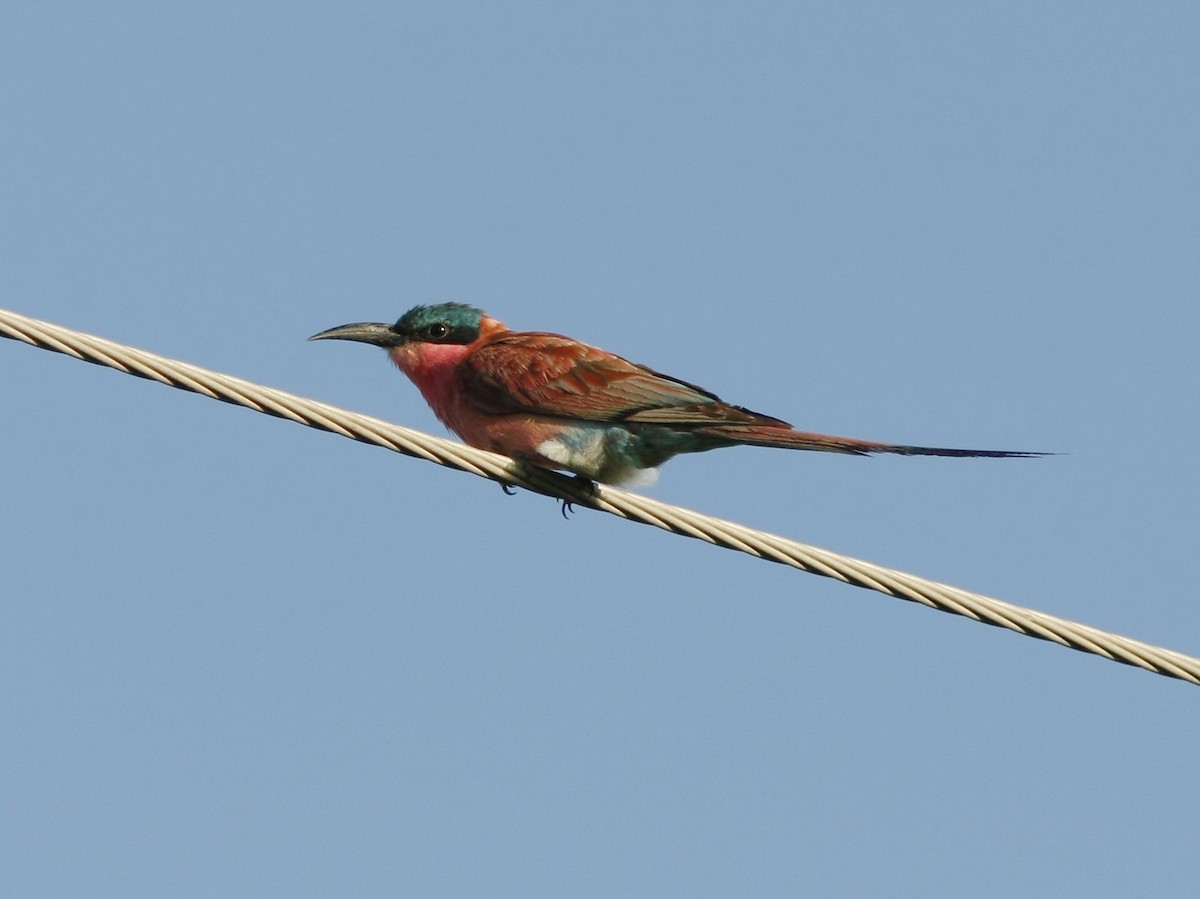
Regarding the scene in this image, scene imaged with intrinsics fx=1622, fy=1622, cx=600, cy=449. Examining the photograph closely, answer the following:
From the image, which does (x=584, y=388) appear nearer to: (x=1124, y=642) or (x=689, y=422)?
(x=689, y=422)

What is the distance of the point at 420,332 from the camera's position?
686 centimetres

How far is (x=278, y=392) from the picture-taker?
394 centimetres

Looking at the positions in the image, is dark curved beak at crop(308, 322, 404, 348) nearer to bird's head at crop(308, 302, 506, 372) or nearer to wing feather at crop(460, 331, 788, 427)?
bird's head at crop(308, 302, 506, 372)

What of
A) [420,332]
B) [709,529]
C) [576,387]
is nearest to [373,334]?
[420,332]

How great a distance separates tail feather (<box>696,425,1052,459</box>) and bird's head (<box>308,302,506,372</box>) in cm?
146

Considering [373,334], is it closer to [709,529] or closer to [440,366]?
[440,366]

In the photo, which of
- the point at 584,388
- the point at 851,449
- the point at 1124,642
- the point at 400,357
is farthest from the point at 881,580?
the point at 400,357

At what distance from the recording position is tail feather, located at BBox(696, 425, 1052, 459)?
182 inches

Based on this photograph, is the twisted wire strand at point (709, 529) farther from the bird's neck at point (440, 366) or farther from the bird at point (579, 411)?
the bird's neck at point (440, 366)

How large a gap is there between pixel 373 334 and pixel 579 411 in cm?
128

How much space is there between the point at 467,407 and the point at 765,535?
2.49 m

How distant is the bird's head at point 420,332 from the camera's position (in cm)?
682

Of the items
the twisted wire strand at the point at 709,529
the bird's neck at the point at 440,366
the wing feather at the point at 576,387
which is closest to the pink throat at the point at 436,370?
the bird's neck at the point at 440,366

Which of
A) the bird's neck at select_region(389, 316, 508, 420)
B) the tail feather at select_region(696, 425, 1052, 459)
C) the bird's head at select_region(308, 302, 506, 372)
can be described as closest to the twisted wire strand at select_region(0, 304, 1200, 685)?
the tail feather at select_region(696, 425, 1052, 459)
